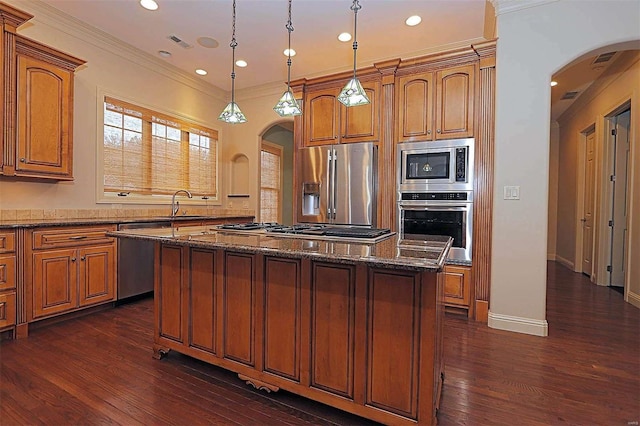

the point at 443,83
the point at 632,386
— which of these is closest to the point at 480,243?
the point at 632,386

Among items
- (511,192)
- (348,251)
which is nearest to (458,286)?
(511,192)

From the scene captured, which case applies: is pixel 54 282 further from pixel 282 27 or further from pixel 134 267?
pixel 282 27

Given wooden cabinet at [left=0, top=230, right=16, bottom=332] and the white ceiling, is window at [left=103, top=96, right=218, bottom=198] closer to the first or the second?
the white ceiling

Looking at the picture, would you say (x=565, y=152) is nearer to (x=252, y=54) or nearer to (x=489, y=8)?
(x=489, y=8)

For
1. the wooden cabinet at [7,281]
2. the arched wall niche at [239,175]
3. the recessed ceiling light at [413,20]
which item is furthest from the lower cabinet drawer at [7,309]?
the recessed ceiling light at [413,20]

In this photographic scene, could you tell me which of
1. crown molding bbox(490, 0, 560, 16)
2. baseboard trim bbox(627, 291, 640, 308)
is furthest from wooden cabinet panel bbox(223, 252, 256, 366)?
baseboard trim bbox(627, 291, 640, 308)

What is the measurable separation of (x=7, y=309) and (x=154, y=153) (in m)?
2.41

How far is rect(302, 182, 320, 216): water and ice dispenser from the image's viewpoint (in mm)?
4073

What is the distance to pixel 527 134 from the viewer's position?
288cm

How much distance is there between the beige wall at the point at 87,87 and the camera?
3.11 meters

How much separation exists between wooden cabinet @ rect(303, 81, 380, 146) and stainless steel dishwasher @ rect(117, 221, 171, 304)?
2211 mm

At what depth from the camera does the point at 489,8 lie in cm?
317

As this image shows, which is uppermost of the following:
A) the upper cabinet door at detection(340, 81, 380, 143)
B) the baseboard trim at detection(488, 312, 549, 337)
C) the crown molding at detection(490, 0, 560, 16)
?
the crown molding at detection(490, 0, 560, 16)

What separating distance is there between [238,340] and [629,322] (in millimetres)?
3645
